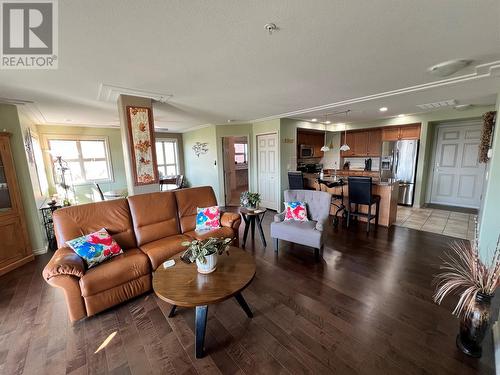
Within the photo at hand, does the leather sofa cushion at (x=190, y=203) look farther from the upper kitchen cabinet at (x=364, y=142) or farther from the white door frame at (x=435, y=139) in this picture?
the white door frame at (x=435, y=139)

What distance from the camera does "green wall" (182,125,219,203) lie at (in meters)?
6.07

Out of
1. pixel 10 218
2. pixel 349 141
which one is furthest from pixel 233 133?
pixel 10 218

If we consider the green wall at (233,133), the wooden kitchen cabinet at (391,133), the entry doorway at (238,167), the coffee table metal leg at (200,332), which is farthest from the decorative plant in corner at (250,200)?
the wooden kitchen cabinet at (391,133)

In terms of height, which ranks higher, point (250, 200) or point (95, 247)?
point (250, 200)

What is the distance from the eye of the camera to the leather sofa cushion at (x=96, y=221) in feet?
7.50

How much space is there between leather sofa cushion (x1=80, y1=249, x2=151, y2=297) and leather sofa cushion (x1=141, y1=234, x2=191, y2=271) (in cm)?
7

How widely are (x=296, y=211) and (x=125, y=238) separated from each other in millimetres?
2387

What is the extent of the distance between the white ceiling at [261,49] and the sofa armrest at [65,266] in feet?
5.93

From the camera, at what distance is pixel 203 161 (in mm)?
6680

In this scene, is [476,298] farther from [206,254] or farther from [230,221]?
[230,221]

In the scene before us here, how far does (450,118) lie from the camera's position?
15.6 ft

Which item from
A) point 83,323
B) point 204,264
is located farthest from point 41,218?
point 204,264

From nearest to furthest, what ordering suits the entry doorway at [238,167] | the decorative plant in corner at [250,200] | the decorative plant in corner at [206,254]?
the decorative plant in corner at [206,254], the decorative plant in corner at [250,200], the entry doorway at [238,167]

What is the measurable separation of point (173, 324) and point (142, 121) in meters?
2.68
